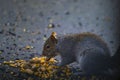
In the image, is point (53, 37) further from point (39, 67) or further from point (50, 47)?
point (39, 67)

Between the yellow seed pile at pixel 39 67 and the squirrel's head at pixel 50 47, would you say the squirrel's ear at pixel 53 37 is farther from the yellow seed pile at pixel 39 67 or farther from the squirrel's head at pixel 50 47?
the yellow seed pile at pixel 39 67

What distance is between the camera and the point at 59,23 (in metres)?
2.20

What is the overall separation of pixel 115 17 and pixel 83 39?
0.79 ft

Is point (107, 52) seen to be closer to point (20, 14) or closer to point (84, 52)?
point (84, 52)

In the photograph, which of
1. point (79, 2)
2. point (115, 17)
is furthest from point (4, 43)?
point (115, 17)

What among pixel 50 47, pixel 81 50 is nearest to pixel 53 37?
pixel 50 47

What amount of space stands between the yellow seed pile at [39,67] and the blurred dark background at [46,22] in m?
0.03

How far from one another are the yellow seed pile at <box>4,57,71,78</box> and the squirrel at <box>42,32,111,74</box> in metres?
0.04

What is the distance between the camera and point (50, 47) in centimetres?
216

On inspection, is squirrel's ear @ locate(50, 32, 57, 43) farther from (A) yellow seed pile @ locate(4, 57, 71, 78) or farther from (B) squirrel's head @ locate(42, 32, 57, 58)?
(A) yellow seed pile @ locate(4, 57, 71, 78)

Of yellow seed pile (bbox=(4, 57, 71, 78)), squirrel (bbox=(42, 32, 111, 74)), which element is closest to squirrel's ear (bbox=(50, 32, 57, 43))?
squirrel (bbox=(42, 32, 111, 74))

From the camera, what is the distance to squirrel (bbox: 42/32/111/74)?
7.05 ft

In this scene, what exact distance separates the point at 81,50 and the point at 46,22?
0.26 meters

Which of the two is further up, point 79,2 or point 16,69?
point 79,2
